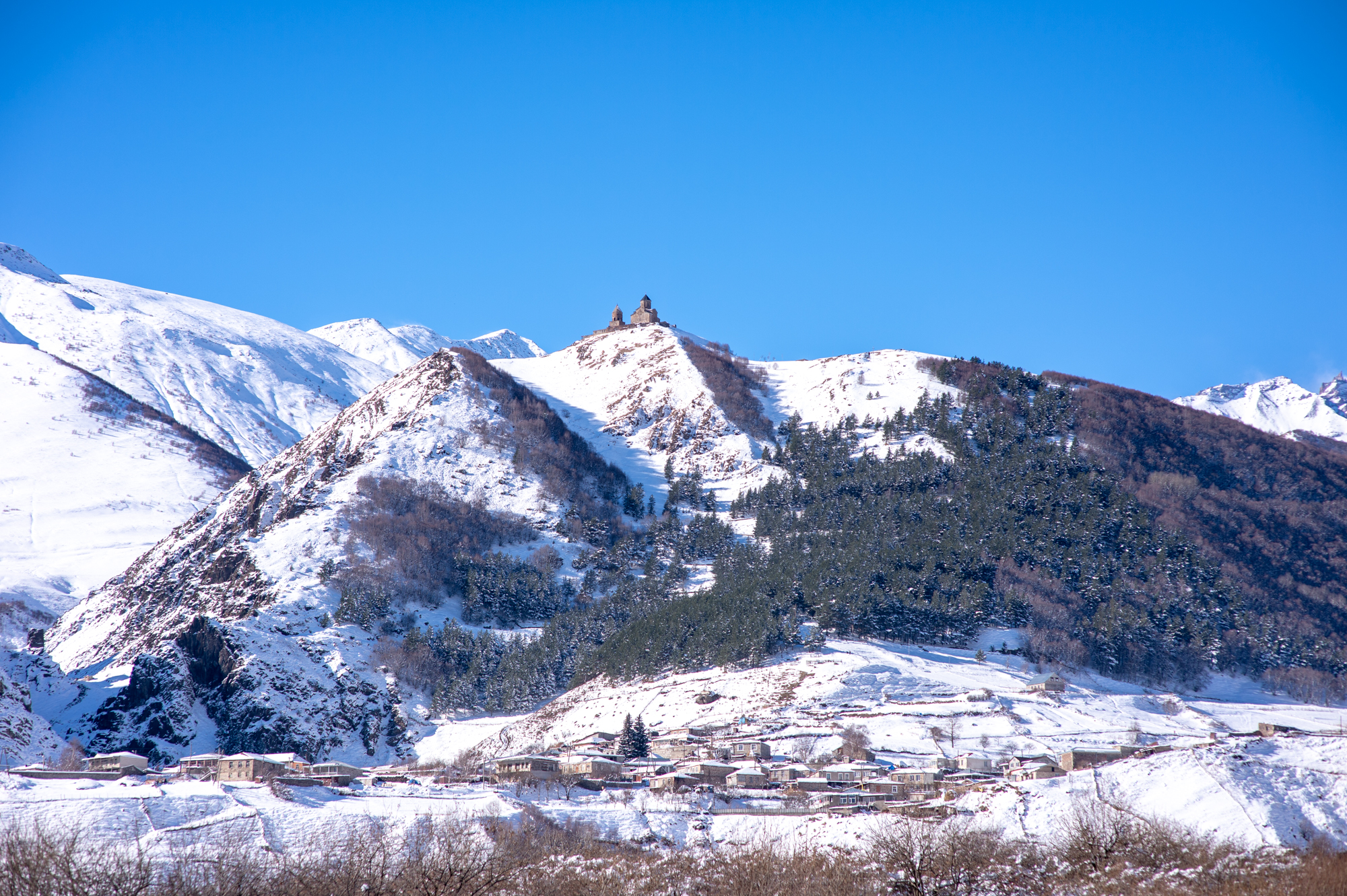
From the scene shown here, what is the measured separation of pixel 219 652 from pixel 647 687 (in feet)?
182

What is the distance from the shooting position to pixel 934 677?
153m

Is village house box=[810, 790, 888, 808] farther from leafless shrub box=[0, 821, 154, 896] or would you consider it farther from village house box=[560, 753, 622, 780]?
leafless shrub box=[0, 821, 154, 896]

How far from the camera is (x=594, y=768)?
373ft

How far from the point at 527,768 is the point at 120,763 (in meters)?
36.8

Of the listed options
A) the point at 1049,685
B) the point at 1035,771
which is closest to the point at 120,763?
the point at 1035,771

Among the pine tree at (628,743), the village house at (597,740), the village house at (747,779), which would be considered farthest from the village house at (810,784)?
the village house at (597,740)

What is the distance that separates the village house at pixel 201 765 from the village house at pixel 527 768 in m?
23.8

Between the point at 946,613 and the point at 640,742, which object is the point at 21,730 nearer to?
the point at 640,742

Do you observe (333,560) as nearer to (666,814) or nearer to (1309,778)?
(666,814)

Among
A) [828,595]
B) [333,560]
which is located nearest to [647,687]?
[828,595]

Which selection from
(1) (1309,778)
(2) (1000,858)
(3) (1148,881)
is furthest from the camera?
(1) (1309,778)

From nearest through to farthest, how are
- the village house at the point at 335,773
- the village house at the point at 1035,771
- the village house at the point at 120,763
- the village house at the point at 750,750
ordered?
the village house at the point at 1035,771, the village house at the point at 335,773, the village house at the point at 120,763, the village house at the point at 750,750

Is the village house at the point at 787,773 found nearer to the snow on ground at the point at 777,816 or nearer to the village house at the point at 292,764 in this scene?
the snow on ground at the point at 777,816

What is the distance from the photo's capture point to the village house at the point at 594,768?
113 meters
